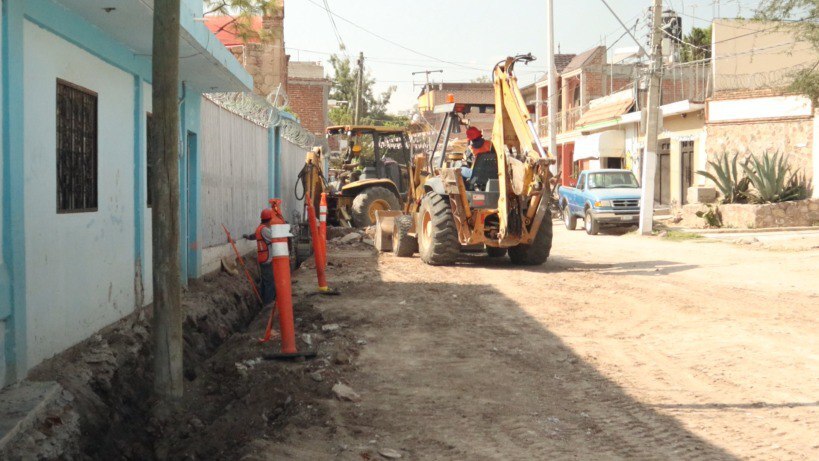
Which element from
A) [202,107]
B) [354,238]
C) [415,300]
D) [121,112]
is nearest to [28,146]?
[121,112]

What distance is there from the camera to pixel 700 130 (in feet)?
100

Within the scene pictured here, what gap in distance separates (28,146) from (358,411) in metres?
3.06

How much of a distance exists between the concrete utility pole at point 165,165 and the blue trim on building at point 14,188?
1014 mm

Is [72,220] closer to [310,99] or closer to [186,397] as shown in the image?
[186,397]

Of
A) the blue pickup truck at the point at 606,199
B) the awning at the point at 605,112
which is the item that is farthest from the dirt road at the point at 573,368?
the awning at the point at 605,112

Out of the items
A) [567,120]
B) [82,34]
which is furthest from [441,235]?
[567,120]

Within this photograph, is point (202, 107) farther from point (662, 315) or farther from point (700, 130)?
point (700, 130)

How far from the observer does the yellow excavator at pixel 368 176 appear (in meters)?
22.0

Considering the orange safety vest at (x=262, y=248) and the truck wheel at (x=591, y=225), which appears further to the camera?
the truck wheel at (x=591, y=225)

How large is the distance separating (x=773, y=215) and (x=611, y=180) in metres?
4.64

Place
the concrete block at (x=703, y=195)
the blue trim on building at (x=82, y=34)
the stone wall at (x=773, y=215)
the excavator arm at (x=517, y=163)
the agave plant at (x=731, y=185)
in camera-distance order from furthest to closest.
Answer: the concrete block at (x=703, y=195) < the agave plant at (x=731, y=185) < the stone wall at (x=773, y=215) < the excavator arm at (x=517, y=163) < the blue trim on building at (x=82, y=34)

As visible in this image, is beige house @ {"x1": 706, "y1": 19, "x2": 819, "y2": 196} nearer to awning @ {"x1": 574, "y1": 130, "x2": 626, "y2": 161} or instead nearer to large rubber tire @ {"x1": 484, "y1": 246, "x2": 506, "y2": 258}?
awning @ {"x1": 574, "y1": 130, "x2": 626, "y2": 161}

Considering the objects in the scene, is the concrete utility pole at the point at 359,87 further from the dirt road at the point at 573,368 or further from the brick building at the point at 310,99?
the dirt road at the point at 573,368

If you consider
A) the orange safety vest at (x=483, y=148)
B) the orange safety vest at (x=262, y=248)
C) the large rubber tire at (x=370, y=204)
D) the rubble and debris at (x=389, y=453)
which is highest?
the orange safety vest at (x=483, y=148)
